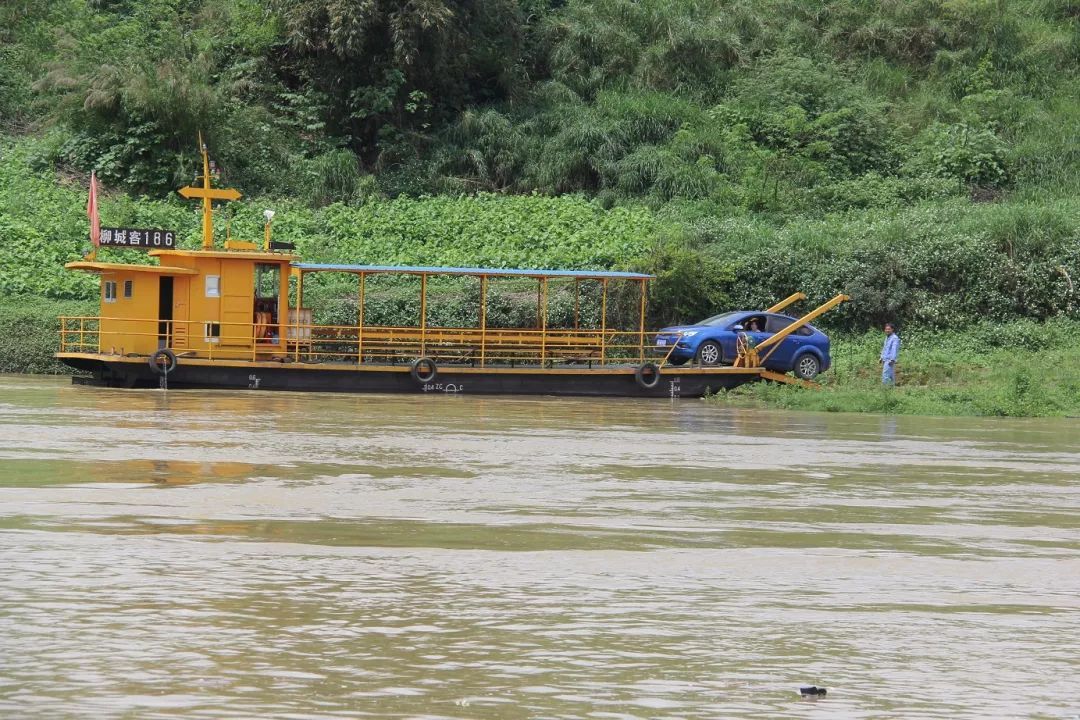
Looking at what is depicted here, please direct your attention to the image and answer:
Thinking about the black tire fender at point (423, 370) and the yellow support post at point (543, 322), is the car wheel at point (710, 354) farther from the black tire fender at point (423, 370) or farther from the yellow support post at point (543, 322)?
the black tire fender at point (423, 370)

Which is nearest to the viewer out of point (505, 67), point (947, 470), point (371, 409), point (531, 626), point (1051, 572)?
point (531, 626)

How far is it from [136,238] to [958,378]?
15631 millimetres

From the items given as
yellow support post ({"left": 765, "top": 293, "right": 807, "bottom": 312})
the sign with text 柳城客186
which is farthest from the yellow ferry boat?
yellow support post ({"left": 765, "top": 293, "right": 807, "bottom": 312})

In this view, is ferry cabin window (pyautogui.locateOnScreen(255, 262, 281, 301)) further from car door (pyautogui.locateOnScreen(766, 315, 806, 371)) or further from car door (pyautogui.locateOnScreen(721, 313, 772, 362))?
car door (pyautogui.locateOnScreen(766, 315, 806, 371))

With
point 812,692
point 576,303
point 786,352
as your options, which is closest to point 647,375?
point 576,303

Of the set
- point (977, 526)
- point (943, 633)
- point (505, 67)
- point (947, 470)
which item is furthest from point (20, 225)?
point (943, 633)

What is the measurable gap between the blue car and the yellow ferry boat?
14.5 inches

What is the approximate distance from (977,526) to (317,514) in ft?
18.2

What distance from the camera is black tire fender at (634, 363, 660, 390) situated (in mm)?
28203

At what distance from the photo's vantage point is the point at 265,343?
28406mm

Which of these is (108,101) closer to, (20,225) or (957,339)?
(20,225)

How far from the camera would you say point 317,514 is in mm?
12352

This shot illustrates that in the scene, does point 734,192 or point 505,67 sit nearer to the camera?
point 734,192

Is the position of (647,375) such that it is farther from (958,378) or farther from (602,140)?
(602,140)
